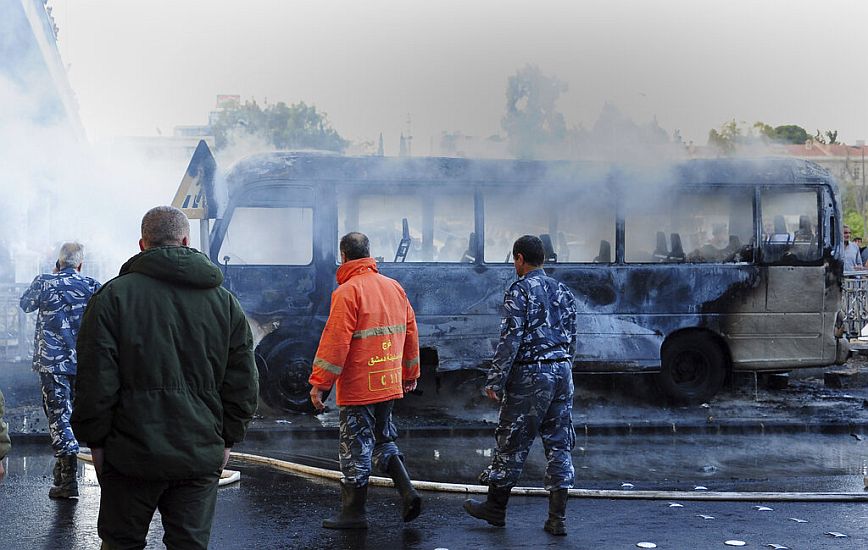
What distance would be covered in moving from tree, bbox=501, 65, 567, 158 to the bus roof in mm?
419

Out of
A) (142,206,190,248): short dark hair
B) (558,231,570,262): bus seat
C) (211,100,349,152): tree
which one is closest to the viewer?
(142,206,190,248): short dark hair

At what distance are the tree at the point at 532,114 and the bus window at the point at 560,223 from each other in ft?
2.23

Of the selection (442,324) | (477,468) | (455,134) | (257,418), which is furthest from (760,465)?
(455,134)

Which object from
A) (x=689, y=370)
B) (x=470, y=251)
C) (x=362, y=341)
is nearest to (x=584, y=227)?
(x=470, y=251)

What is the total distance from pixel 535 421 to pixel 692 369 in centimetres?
752

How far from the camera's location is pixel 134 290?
3.92 metres

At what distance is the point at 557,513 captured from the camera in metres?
6.53

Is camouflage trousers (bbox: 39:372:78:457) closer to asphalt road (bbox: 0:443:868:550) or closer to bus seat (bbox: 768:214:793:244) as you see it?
asphalt road (bbox: 0:443:868:550)

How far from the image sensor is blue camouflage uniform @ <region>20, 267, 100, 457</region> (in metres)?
7.51

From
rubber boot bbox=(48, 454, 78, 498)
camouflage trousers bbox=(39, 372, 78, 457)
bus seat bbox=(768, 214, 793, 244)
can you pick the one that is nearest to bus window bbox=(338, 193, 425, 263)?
bus seat bbox=(768, 214, 793, 244)

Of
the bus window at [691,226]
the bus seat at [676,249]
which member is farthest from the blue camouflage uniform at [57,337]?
the bus seat at [676,249]

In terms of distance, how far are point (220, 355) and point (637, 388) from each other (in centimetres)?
1056

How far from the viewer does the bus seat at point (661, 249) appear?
13414 mm

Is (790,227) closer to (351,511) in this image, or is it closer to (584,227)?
(584,227)
